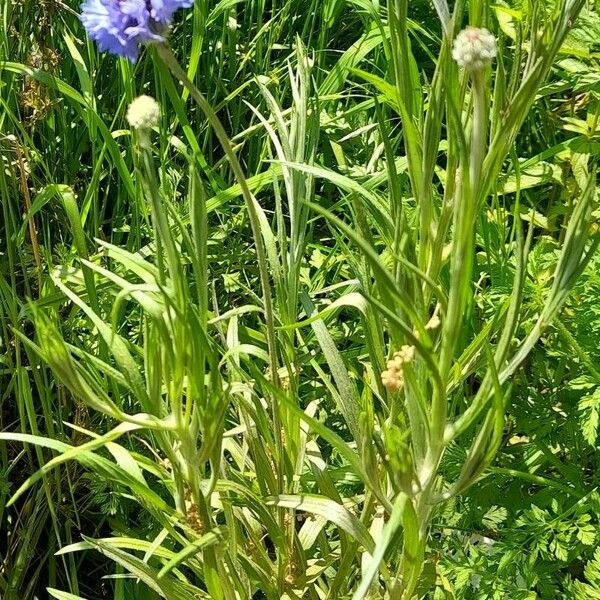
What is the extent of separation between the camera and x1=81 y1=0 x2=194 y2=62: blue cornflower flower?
640 mm

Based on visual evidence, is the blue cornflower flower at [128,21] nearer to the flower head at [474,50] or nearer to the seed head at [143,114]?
the seed head at [143,114]

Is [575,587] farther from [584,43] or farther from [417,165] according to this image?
[584,43]

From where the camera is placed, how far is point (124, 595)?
122cm

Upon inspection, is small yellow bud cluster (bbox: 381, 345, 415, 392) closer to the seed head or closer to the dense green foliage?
the dense green foliage

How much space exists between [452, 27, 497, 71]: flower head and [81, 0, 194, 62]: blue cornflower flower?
19 cm

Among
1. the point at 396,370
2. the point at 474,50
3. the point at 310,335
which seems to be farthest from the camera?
the point at 310,335

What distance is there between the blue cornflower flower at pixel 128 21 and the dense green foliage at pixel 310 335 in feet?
0.10

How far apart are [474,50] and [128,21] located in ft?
0.79

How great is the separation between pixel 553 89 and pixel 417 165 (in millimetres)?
541

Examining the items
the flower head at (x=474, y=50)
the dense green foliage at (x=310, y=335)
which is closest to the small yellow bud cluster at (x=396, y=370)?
the dense green foliage at (x=310, y=335)

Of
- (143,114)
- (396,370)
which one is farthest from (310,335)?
(143,114)

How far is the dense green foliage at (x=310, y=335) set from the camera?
78 cm

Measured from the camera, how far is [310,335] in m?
1.30

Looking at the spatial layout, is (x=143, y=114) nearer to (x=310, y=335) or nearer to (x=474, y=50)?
(x=474, y=50)
